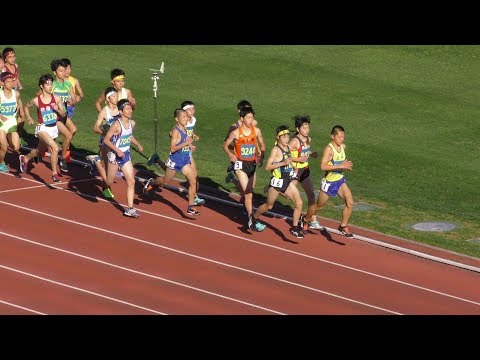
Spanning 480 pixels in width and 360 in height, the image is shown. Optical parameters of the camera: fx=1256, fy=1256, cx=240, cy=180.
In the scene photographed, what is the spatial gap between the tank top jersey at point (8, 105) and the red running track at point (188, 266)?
138 centimetres

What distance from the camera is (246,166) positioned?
22.3 meters

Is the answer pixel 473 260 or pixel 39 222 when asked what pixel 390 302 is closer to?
pixel 473 260

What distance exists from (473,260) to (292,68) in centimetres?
1353

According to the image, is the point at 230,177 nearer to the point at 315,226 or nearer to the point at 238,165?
the point at 238,165

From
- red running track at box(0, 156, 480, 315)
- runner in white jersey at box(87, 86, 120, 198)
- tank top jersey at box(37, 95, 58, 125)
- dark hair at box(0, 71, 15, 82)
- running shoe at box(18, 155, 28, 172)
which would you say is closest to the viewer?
red running track at box(0, 156, 480, 315)

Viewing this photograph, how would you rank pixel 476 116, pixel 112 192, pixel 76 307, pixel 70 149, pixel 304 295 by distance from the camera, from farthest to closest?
pixel 476 116 < pixel 70 149 < pixel 112 192 < pixel 304 295 < pixel 76 307

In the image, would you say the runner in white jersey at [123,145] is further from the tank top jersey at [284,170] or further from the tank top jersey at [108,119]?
the tank top jersey at [284,170]

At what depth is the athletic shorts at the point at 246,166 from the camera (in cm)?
2225

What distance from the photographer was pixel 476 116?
3084cm

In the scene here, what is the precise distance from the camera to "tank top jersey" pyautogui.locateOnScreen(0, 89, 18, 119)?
24.1 metres

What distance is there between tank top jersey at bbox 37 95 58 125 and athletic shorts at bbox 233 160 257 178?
3956mm

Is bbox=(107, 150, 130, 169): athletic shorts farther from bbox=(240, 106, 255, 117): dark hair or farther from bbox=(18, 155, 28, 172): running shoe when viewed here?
bbox=(18, 155, 28, 172): running shoe

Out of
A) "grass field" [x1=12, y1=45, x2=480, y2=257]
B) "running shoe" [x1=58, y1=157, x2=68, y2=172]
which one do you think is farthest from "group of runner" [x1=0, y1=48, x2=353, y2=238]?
"grass field" [x1=12, y1=45, x2=480, y2=257]
